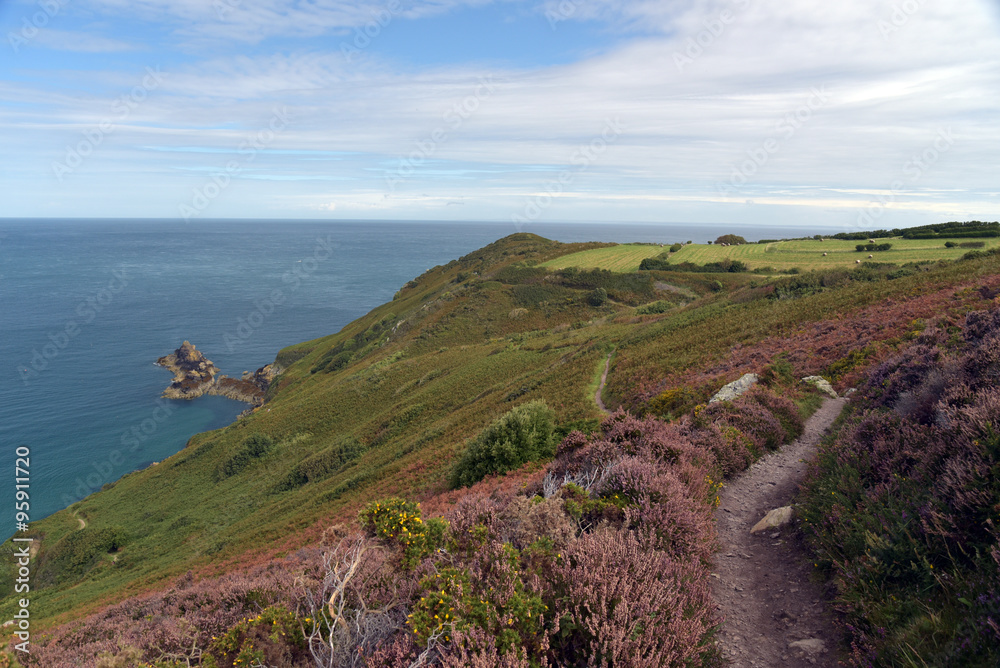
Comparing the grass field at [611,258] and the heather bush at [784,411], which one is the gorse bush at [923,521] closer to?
the heather bush at [784,411]

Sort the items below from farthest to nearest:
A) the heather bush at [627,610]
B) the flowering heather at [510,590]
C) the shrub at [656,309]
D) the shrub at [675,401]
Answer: the shrub at [656,309], the shrub at [675,401], the flowering heather at [510,590], the heather bush at [627,610]

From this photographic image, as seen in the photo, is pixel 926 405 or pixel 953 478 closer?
pixel 953 478

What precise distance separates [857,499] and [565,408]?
13097mm

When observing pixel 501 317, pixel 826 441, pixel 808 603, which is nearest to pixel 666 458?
pixel 808 603

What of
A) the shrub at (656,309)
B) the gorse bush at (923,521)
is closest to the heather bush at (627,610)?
the gorse bush at (923,521)

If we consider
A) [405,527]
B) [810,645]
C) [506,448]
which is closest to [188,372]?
[506,448]

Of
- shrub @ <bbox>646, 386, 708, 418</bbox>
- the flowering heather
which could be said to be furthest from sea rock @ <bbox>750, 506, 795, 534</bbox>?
shrub @ <bbox>646, 386, 708, 418</bbox>

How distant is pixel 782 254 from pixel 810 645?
5649 cm

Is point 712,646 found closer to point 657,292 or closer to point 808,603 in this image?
point 808,603

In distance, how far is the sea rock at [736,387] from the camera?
12.9 metres

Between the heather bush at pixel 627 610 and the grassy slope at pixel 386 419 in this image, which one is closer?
the heather bush at pixel 627 610

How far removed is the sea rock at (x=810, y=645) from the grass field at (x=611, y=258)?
60.3 metres

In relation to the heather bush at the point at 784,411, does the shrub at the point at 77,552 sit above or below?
below

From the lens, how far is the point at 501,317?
57125 millimetres
